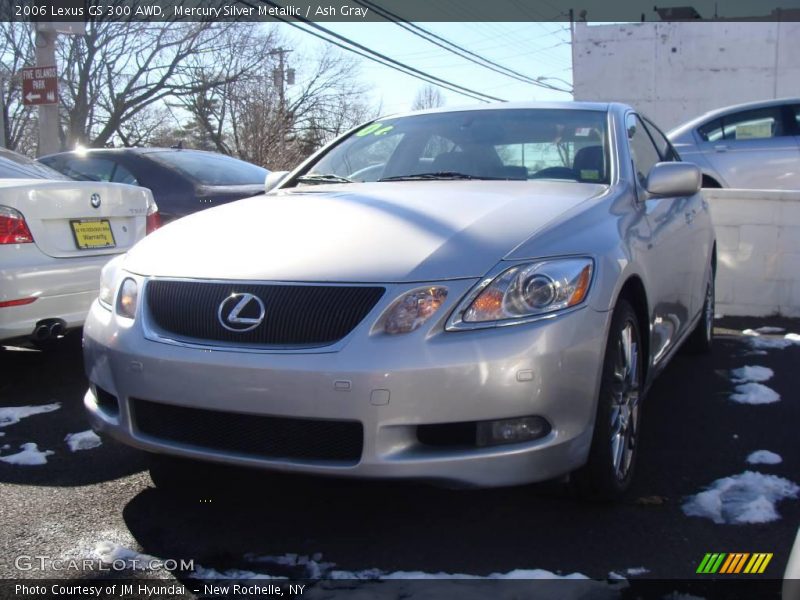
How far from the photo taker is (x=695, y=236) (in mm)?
4594

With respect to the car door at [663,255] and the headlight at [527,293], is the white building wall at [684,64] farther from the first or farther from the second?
Result: the headlight at [527,293]

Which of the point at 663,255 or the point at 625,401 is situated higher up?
the point at 663,255

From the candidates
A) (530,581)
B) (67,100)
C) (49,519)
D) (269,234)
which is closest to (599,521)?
(530,581)

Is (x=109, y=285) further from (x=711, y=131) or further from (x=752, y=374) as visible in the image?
(x=711, y=131)

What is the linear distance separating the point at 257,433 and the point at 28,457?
61.5 inches

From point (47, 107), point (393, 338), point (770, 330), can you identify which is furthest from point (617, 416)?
point (47, 107)

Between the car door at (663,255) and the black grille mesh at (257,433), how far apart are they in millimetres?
1508

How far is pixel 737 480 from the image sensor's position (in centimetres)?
332

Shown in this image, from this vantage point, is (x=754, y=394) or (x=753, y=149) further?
(x=753, y=149)

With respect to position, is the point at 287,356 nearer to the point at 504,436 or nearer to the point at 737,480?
the point at 504,436

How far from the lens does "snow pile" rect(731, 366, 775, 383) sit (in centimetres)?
488

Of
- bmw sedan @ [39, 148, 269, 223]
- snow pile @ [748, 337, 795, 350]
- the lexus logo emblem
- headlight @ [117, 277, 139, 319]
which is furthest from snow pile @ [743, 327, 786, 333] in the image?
headlight @ [117, 277, 139, 319]

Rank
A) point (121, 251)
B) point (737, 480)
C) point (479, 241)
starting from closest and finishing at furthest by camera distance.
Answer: point (479, 241)
point (737, 480)
point (121, 251)

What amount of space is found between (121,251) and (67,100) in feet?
105
